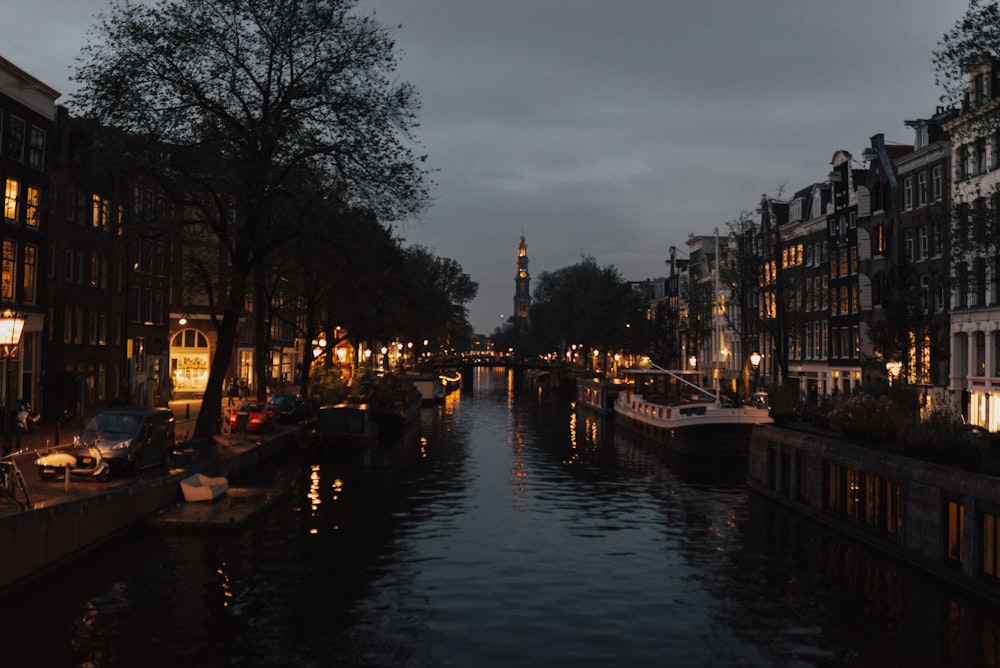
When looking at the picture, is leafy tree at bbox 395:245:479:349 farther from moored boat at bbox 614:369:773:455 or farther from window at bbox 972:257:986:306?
window at bbox 972:257:986:306

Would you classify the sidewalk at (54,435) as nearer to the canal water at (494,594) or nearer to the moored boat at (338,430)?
the moored boat at (338,430)

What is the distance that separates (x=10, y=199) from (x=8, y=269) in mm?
3393

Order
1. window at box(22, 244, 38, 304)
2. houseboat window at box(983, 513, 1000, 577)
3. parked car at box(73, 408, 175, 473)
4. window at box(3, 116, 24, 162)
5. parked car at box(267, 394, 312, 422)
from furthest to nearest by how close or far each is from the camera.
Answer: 1. parked car at box(267, 394, 312, 422)
2. window at box(22, 244, 38, 304)
3. window at box(3, 116, 24, 162)
4. parked car at box(73, 408, 175, 473)
5. houseboat window at box(983, 513, 1000, 577)

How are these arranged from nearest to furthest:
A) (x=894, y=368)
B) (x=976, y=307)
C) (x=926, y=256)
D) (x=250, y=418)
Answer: (x=250, y=418) < (x=894, y=368) < (x=976, y=307) < (x=926, y=256)

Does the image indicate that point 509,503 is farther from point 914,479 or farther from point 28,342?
point 28,342

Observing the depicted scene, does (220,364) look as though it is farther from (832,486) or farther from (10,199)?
(832,486)

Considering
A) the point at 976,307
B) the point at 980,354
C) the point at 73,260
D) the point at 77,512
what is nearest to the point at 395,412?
the point at 73,260

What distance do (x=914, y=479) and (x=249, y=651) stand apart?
56.1 feet

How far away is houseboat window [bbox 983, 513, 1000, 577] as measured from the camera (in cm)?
2266

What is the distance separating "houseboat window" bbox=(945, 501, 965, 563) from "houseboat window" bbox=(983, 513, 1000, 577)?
1101mm

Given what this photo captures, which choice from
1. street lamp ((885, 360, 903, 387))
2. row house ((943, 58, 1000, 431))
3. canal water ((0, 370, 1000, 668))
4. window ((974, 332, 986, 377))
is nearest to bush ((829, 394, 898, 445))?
canal water ((0, 370, 1000, 668))

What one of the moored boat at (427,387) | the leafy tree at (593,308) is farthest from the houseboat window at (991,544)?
the leafy tree at (593,308)

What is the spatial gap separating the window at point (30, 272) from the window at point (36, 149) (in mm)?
4205

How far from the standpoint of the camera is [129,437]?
33781 millimetres
